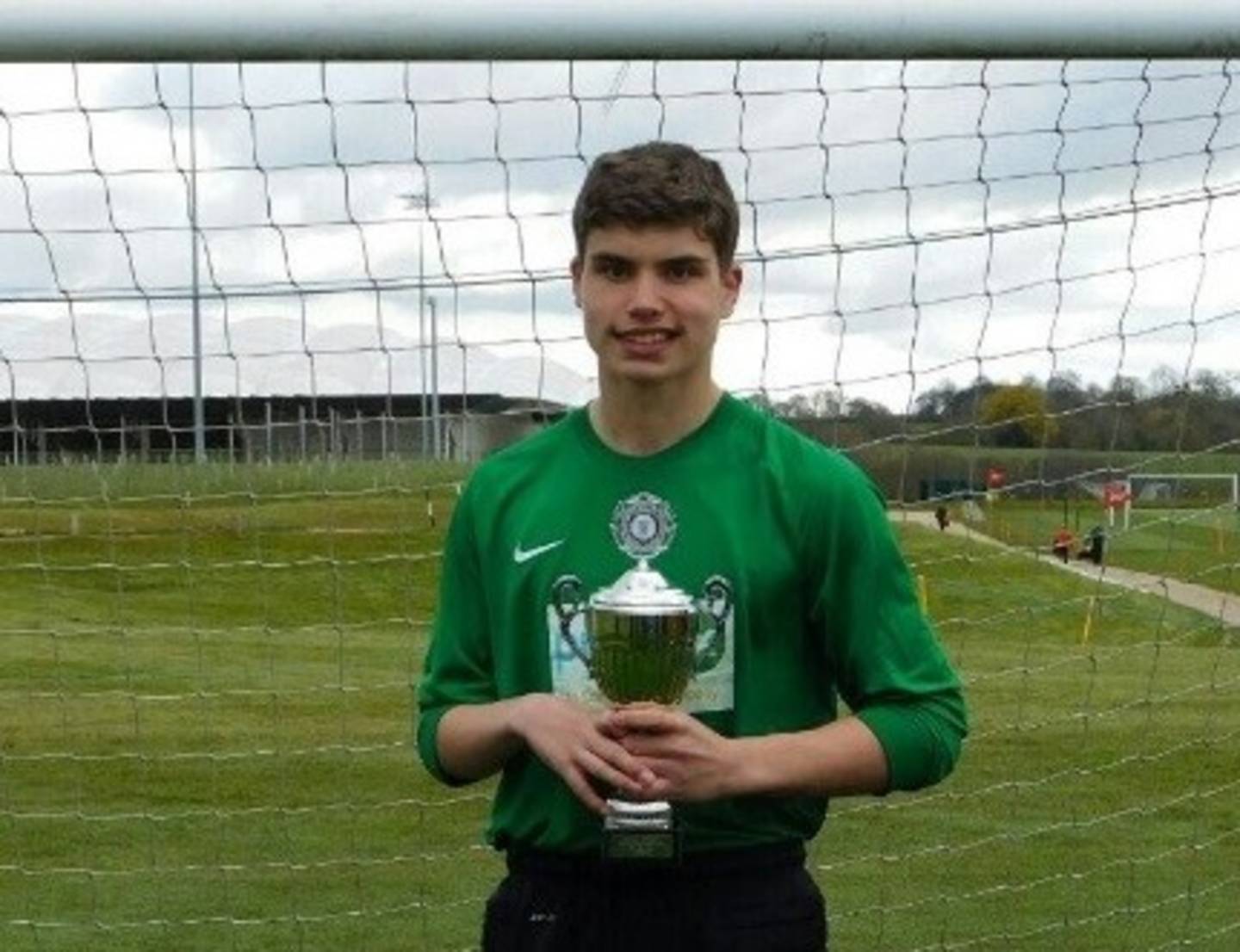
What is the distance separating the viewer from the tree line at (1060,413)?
513 centimetres

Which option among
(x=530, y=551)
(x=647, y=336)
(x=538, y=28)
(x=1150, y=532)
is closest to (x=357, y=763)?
(x=1150, y=532)

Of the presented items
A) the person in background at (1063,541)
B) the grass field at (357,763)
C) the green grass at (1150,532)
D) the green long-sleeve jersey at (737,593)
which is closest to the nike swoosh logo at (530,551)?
the green long-sleeve jersey at (737,593)

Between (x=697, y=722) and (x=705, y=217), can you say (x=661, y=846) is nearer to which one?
(x=697, y=722)

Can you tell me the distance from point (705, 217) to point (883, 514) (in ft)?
1.29

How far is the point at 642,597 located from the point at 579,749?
0.58 ft

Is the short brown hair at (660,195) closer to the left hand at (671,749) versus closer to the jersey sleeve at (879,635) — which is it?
the jersey sleeve at (879,635)

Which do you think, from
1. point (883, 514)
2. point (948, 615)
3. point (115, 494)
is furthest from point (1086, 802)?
point (883, 514)

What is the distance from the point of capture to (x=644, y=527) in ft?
10.2

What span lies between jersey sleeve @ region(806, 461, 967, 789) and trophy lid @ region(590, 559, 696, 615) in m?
0.18

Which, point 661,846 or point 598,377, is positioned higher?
point 598,377

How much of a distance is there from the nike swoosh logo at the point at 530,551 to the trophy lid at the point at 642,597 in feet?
0.32

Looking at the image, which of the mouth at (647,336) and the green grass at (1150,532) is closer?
the mouth at (647,336)

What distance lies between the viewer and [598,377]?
3.17 metres

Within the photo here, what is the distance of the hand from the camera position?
294 cm
